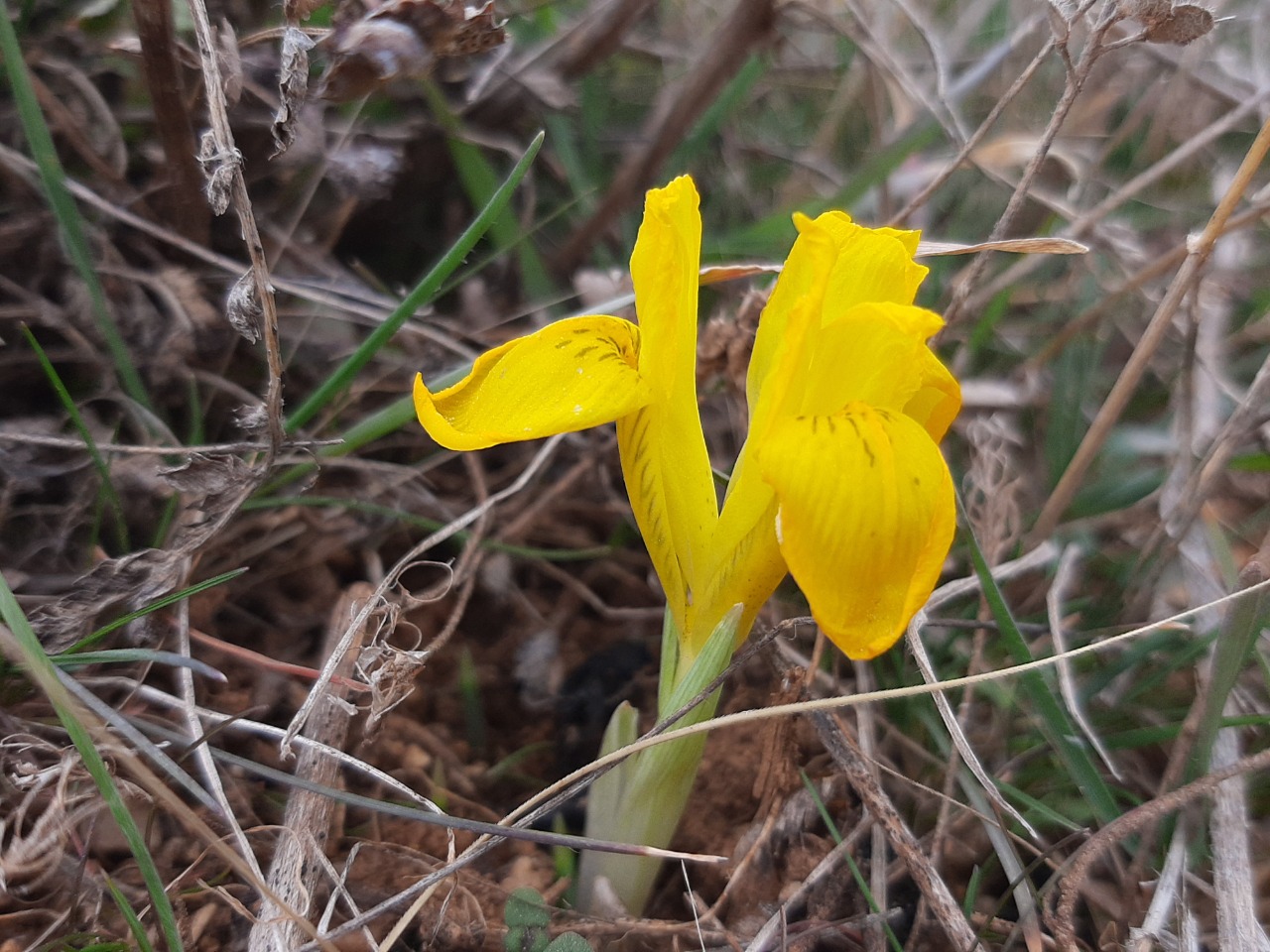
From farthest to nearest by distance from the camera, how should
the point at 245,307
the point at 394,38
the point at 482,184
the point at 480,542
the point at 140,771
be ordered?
the point at 482,184
the point at 480,542
the point at 394,38
the point at 245,307
the point at 140,771

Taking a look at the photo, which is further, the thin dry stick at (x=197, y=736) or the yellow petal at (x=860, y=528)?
the thin dry stick at (x=197, y=736)

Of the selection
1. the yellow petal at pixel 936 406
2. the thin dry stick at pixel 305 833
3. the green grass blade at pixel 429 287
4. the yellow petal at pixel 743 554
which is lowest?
the thin dry stick at pixel 305 833

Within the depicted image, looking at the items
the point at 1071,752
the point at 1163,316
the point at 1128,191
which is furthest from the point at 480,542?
the point at 1128,191

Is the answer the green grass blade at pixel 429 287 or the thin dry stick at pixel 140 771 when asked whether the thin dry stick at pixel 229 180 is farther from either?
the thin dry stick at pixel 140 771

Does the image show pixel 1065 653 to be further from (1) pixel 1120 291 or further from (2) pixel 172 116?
(2) pixel 172 116

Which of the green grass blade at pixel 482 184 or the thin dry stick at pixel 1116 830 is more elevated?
the green grass blade at pixel 482 184

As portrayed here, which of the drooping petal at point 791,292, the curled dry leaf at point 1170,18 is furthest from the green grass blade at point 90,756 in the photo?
the curled dry leaf at point 1170,18

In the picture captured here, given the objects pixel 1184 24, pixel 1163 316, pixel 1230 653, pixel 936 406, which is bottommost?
pixel 1230 653

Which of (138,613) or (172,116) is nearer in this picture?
(138,613)
